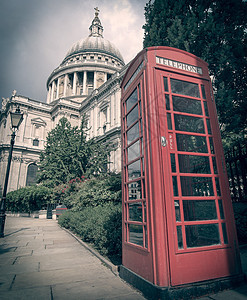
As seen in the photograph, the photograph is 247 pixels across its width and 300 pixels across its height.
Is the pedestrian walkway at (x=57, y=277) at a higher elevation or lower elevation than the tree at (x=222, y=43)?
lower

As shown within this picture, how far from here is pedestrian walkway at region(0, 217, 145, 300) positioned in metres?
2.84

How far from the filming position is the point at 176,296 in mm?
2377

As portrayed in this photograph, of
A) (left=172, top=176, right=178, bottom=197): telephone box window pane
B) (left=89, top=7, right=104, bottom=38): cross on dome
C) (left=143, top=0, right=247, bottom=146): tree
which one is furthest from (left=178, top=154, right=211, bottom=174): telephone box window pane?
(left=89, top=7, right=104, bottom=38): cross on dome

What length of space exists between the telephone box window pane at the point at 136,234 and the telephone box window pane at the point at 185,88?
218 cm

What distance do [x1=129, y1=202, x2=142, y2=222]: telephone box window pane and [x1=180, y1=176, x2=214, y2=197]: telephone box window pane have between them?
701 millimetres

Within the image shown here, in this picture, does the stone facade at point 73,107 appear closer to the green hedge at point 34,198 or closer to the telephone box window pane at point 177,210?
the green hedge at point 34,198

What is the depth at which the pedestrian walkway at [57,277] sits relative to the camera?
284cm

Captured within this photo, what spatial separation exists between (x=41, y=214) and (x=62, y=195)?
250 cm

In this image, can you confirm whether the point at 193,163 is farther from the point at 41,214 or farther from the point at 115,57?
the point at 115,57

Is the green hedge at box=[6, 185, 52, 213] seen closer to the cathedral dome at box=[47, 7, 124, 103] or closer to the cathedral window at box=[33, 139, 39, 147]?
the cathedral window at box=[33, 139, 39, 147]

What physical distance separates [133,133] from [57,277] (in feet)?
9.42

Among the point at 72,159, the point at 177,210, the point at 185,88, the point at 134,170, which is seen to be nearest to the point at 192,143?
the point at 185,88

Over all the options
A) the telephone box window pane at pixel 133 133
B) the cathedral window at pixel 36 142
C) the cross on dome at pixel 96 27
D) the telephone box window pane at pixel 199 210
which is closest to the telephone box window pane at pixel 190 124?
the telephone box window pane at pixel 133 133

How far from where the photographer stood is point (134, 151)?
339 centimetres
